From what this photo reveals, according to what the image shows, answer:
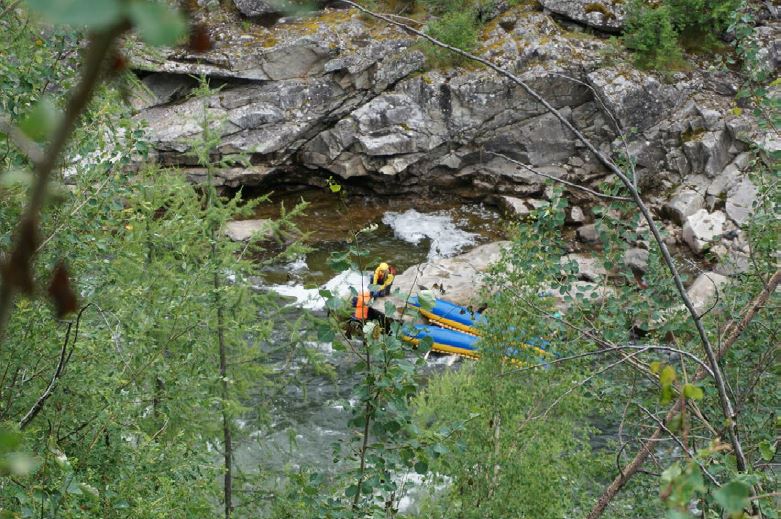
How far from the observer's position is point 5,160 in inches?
144

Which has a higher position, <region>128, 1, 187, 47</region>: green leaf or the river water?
<region>128, 1, 187, 47</region>: green leaf

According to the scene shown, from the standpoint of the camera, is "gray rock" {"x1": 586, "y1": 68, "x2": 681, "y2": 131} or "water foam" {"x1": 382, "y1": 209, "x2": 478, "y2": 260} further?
"gray rock" {"x1": 586, "y1": 68, "x2": 681, "y2": 131}

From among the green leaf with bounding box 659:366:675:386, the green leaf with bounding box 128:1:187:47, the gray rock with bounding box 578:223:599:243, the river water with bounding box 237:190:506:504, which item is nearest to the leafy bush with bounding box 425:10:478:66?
the river water with bounding box 237:190:506:504

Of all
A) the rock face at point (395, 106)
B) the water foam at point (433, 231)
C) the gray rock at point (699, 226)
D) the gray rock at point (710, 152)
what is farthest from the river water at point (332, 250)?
the gray rock at point (710, 152)

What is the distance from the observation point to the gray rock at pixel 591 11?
1812cm

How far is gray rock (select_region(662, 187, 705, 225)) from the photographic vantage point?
14985 millimetres

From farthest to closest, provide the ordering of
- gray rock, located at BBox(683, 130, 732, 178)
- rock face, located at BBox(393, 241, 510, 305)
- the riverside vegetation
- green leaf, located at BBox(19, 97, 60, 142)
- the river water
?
gray rock, located at BBox(683, 130, 732, 178) < rock face, located at BBox(393, 241, 510, 305) < the river water < the riverside vegetation < green leaf, located at BBox(19, 97, 60, 142)

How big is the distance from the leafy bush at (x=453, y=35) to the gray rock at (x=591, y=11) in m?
2.18

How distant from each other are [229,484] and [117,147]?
2933mm

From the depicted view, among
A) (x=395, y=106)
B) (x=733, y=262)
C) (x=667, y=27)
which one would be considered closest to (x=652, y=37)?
(x=667, y=27)

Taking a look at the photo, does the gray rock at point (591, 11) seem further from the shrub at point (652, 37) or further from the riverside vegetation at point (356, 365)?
the riverside vegetation at point (356, 365)

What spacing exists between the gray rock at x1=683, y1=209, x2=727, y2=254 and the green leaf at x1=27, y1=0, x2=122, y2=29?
14641 mm

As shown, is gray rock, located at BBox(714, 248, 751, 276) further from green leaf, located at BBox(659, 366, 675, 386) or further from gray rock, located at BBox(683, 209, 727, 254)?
gray rock, located at BBox(683, 209, 727, 254)

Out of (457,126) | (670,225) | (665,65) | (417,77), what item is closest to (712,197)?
(670,225)
